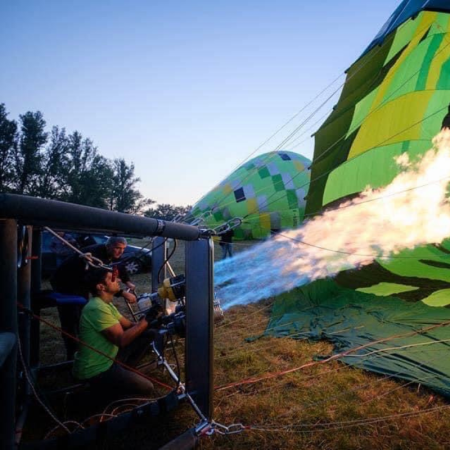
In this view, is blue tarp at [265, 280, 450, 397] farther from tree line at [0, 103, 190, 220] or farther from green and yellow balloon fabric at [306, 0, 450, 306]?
tree line at [0, 103, 190, 220]

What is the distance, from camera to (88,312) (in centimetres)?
280

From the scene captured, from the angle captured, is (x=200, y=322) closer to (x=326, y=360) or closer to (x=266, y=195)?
(x=326, y=360)

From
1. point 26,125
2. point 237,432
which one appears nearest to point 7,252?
point 237,432

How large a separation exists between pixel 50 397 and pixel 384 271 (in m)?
4.34

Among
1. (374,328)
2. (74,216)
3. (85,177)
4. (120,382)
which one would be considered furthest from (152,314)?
(85,177)

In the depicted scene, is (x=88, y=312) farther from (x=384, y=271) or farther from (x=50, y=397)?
(x=384, y=271)

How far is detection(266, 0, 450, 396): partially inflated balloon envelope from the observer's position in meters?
4.20

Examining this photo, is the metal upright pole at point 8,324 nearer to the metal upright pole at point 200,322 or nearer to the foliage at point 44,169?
the metal upright pole at point 200,322

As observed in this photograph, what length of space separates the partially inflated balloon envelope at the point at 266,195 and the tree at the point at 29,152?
1135 inches

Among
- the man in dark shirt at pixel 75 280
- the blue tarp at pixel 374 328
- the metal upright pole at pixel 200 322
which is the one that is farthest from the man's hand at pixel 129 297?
the blue tarp at pixel 374 328

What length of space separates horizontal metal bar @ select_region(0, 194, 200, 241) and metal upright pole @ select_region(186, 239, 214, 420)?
13.3 inches

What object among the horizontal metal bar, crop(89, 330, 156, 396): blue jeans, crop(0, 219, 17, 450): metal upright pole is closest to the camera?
crop(0, 219, 17, 450): metal upright pole

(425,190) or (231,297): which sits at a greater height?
(425,190)

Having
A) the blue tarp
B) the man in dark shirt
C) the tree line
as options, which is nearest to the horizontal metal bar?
the man in dark shirt
